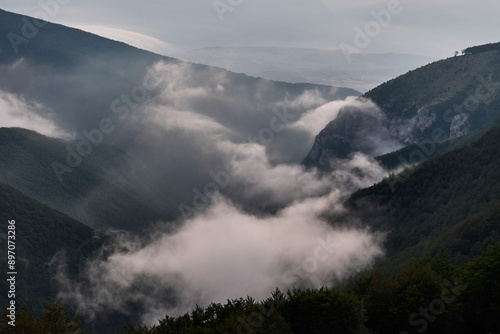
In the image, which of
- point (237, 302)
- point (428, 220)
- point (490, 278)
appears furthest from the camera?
point (428, 220)

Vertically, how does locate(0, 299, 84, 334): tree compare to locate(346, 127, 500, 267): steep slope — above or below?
below

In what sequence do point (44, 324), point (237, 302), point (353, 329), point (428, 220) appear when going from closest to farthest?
point (44, 324) → point (353, 329) → point (237, 302) → point (428, 220)

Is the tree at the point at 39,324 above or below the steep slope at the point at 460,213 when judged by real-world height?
below

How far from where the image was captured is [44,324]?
46156 mm

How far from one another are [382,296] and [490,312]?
1295cm

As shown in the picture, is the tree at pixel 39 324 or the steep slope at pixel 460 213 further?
the steep slope at pixel 460 213

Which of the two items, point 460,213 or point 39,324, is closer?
point 39,324

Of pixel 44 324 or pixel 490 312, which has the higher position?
pixel 44 324

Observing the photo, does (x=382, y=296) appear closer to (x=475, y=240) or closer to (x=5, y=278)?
Result: (x=475, y=240)

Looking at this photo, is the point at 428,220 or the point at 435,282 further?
the point at 428,220

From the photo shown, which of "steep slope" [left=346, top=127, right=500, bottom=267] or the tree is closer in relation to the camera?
the tree

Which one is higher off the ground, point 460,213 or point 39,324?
point 460,213

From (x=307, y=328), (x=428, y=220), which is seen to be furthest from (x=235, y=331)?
(x=428, y=220)

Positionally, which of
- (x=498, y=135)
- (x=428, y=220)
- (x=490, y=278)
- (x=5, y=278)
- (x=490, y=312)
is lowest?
(x=490, y=312)
